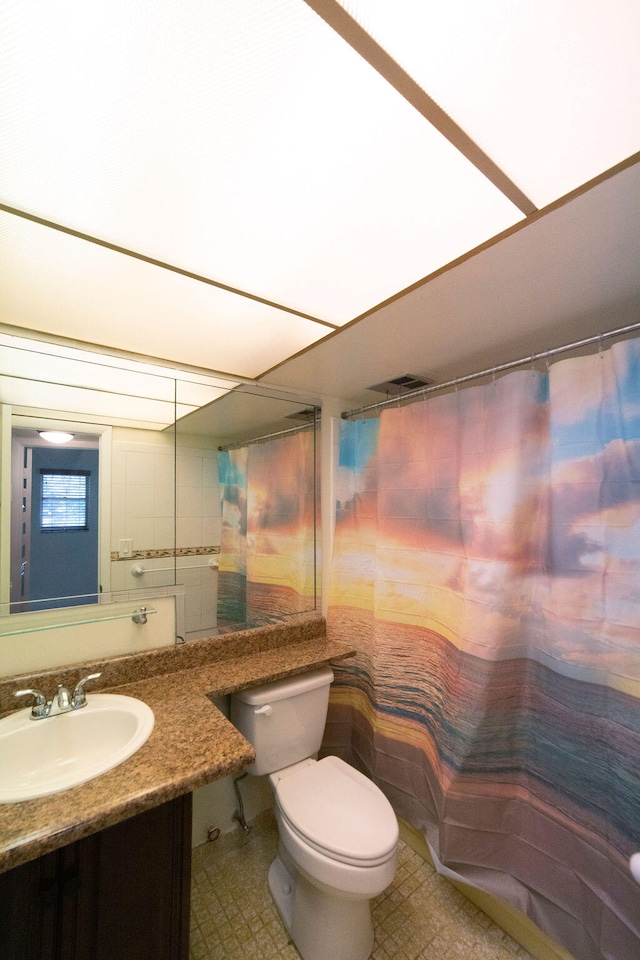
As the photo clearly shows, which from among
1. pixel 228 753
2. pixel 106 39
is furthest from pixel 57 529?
pixel 106 39

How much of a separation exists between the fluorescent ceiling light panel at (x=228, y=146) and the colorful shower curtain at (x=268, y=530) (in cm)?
112

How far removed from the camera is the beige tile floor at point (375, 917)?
4.48 ft

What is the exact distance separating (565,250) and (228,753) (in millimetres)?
1609

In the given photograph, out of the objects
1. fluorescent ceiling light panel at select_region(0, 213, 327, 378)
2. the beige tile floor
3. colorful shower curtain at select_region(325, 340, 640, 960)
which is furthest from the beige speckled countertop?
fluorescent ceiling light panel at select_region(0, 213, 327, 378)

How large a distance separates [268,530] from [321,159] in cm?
166

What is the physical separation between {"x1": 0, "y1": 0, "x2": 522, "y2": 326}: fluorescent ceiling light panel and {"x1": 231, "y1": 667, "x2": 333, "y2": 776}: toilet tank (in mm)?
1609

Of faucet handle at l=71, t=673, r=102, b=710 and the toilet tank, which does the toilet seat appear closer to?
the toilet tank

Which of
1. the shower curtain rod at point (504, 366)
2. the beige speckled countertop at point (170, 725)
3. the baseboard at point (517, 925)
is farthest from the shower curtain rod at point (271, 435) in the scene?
the baseboard at point (517, 925)

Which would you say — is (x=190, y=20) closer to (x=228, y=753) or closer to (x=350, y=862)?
(x=228, y=753)

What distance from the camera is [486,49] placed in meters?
0.54

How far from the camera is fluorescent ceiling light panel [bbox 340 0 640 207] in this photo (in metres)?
0.50

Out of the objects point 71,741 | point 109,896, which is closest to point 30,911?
point 109,896

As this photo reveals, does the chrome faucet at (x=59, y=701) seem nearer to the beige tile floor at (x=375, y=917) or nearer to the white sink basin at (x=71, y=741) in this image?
the white sink basin at (x=71, y=741)

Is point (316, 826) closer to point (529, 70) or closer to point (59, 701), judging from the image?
point (59, 701)
